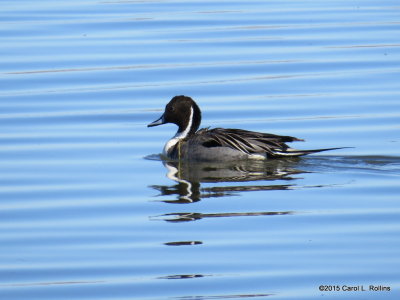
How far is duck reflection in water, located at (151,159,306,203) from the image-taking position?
10.3 metres

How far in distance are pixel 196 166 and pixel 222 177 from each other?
82 centimetres

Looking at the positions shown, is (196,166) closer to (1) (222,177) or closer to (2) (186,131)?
(1) (222,177)

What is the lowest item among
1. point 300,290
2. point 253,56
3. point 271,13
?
point 300,290

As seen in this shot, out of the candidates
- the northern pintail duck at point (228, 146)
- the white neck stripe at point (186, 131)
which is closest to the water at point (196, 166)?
the northern pintail duck at point (228, 146)

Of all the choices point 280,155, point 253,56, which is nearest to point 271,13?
point 253,56

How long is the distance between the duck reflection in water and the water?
34 millimetres

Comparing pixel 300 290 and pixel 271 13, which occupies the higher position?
pixel 271 13

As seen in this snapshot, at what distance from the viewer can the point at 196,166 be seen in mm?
11906

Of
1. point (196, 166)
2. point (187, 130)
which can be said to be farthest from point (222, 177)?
point (187, 130)

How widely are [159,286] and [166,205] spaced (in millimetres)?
2316

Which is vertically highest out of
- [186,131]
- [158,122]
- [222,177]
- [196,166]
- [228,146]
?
[158,122]

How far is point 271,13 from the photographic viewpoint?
20672 mm

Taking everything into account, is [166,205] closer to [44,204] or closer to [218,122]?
[44,204]

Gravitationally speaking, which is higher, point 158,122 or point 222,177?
point 158,122
